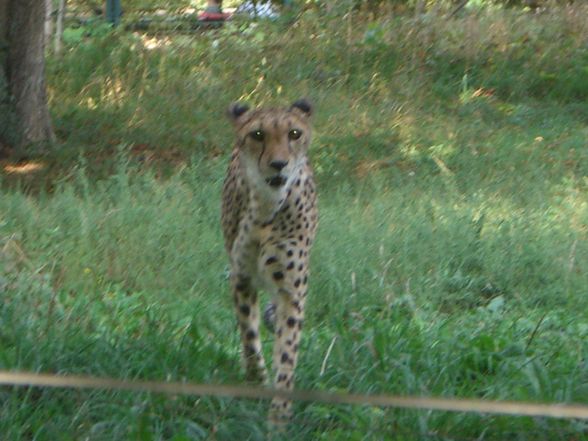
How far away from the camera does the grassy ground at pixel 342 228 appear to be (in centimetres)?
405

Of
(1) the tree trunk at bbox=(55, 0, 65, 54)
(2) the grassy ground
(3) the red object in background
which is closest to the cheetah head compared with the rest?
(2) the grassy ground

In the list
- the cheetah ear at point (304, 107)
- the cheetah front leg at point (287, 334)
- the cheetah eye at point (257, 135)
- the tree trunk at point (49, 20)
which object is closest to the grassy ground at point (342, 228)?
the cheetah front leg at point (287, 334)

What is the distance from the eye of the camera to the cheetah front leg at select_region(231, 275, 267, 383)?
4582mm

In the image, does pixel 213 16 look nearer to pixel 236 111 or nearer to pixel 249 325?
pixel 236 111

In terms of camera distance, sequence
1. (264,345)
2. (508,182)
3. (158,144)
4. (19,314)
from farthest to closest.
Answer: (158,144)
(508,182)
(264,345)
(19,314)

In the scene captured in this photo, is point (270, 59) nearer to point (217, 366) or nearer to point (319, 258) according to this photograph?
point (319, 258)

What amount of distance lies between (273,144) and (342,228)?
7.57 feet

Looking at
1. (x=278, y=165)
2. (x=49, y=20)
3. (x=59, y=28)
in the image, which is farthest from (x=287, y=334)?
(x=49, y=20)

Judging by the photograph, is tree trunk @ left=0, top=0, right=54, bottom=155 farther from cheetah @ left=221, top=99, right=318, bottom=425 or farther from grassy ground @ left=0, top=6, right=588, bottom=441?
cheetah @ left=221, top=99, right=318, bottom=425

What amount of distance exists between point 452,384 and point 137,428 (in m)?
1.17

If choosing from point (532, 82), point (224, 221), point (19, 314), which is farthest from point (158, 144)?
point (19, 314)

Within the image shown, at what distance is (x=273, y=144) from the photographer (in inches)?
179

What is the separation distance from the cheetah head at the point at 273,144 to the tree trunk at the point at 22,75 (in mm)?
5778

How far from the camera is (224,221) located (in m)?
5.20
